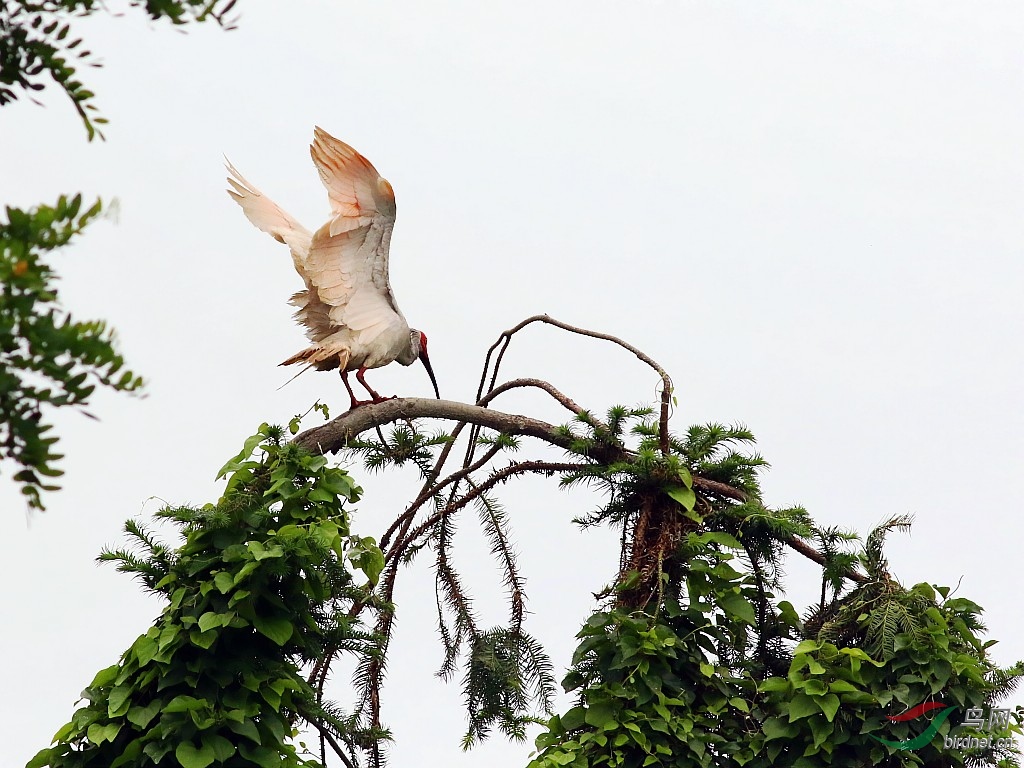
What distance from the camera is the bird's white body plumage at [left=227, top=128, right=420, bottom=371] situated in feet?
12.9

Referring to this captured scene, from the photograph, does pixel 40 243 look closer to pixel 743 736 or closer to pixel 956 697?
pixel 743 736

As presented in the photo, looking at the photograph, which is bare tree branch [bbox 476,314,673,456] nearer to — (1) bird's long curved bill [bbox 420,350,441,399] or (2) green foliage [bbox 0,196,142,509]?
(1) bird's long curved bill [bbox 420,350,441,399]

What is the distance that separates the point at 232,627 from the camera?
3.66 m

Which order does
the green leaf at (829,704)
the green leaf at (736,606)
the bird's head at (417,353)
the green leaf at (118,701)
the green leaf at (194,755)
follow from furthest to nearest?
1. the bird's head at (417,353)
2. the green leaf at (736,606)
3. the green leaf at (829,704)
4. the green leaf at (118,701)
5. the green leaf at (194,755)

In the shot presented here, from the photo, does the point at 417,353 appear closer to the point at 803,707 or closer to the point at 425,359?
the point at 425,359

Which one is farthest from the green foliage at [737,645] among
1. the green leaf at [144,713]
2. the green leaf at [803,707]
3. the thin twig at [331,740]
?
the green leaf at [144,713]

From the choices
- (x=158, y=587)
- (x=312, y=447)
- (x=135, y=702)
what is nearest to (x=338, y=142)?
(x=312, y=447)

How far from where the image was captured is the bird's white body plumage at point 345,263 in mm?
3939

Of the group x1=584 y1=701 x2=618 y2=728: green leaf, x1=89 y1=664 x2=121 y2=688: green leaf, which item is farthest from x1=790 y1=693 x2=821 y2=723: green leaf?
x1=89 y1=664 x2=121 y2=688: green leaf

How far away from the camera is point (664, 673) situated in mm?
3977

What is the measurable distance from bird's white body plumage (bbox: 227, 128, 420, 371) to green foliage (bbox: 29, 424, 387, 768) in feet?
1.44

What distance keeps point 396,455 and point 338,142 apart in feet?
3.35

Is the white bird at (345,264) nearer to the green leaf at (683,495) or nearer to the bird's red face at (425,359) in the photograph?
the bird's red face at (425,359)

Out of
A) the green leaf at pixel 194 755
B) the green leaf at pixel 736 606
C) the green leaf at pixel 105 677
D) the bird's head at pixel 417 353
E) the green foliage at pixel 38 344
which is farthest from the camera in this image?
the bird's head at pixel 417 353
